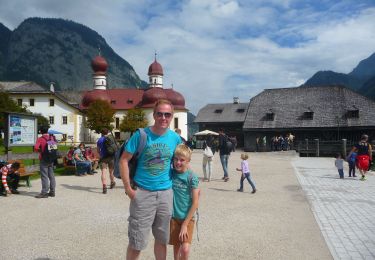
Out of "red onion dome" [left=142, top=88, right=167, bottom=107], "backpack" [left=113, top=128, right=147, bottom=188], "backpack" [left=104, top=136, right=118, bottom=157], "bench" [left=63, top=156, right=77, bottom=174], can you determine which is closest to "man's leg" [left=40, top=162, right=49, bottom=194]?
"backpack" [left=104, top=136, right=118, bottom=157]

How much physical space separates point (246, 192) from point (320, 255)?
5.65 metres

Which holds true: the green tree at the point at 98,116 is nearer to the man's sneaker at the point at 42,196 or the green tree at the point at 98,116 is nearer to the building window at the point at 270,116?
the building window at the point at 270,116

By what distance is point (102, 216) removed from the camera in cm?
732

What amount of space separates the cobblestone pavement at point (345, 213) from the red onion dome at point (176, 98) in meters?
50.2

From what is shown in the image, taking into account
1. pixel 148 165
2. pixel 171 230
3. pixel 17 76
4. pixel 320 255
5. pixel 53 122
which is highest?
pixel 17 76

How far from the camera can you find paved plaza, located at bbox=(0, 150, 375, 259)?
205 inches

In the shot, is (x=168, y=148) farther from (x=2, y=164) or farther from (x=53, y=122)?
(x=53, y=122)

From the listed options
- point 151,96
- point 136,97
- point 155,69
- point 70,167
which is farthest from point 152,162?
point 155,69

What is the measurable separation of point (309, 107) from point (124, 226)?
1466 inches

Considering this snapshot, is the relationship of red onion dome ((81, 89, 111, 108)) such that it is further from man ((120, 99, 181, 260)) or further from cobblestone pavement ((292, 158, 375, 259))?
man ((120, 99, 181, 260))

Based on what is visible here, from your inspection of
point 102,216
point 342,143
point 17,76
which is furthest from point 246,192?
point 17,76

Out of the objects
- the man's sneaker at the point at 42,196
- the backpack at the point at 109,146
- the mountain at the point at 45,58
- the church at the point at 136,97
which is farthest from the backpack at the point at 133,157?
the mountain at the point at 45,58

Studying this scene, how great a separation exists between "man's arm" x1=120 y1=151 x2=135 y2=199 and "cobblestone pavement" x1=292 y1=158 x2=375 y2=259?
327 cm

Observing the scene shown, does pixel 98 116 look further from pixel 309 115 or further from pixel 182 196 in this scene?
pixel 182 196
